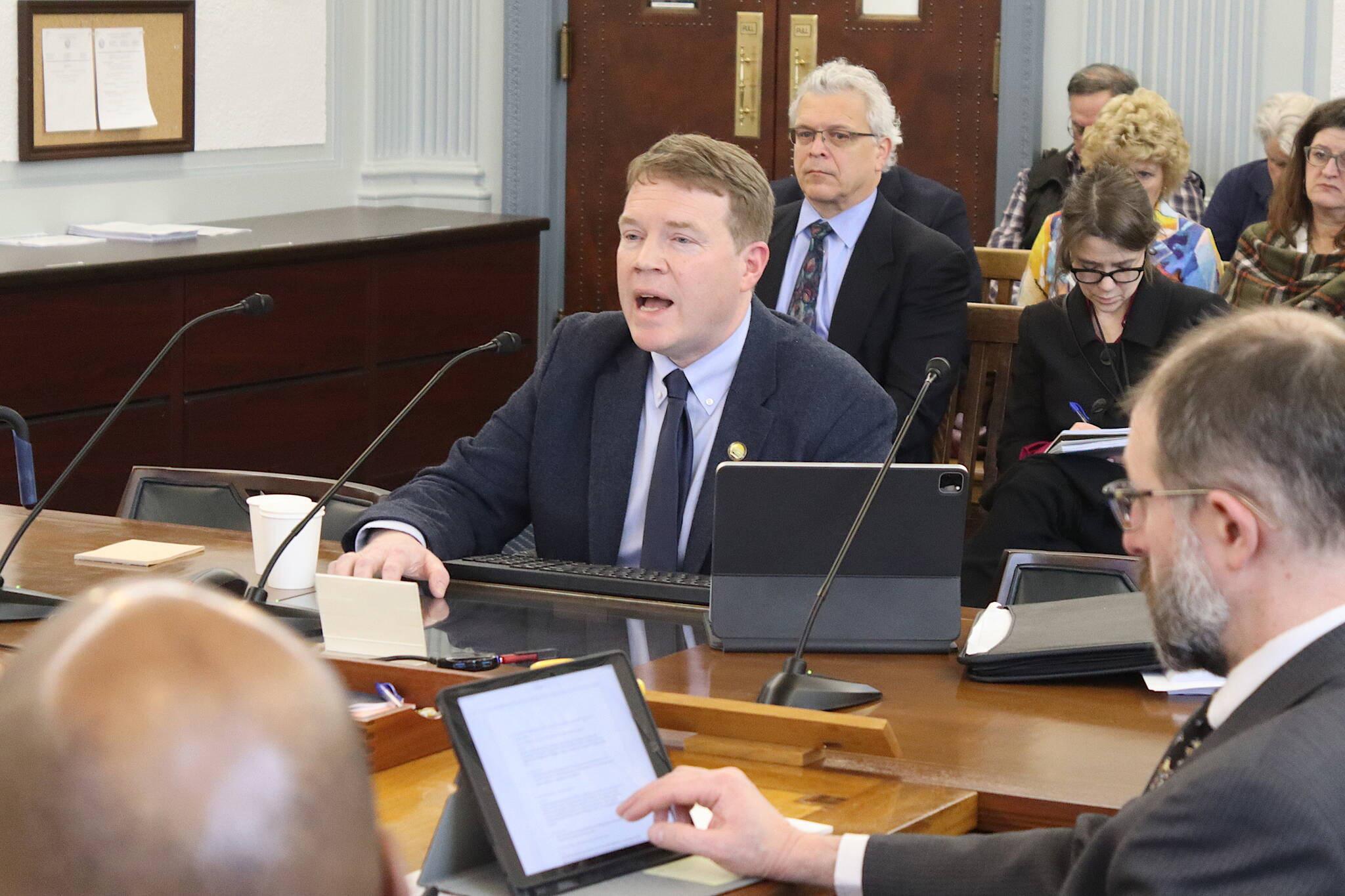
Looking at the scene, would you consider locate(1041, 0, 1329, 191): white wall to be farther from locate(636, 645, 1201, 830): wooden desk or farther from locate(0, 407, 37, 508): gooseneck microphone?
locate(0, 407, 37, 508): gooseneck microphone

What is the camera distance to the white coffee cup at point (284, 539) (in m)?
2.25

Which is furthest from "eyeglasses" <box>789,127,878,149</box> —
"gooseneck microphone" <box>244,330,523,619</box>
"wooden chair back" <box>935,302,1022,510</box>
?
"gooseneck microphone" <box>244,330,523,619</box>

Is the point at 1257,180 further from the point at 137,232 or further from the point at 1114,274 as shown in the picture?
the point at 137,232

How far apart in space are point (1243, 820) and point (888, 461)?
838mm

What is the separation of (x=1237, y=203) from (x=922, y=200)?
4.19 ft

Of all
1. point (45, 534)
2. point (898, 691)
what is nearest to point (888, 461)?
point (898, 691)

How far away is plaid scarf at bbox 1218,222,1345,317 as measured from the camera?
3818 millimetres

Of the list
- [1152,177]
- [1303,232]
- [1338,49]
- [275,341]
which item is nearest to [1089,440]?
[1303,232]

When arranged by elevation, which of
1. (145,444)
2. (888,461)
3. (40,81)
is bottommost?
(145,444)

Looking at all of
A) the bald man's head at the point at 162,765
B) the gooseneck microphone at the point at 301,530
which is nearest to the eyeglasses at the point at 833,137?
the gooseneck microphone at the point at 301,530

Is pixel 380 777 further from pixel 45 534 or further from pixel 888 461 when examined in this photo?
pixel 45 534

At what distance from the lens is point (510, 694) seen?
1323 mm

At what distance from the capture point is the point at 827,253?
13.3 ft

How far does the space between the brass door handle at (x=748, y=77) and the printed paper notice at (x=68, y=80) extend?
2.31 metres
